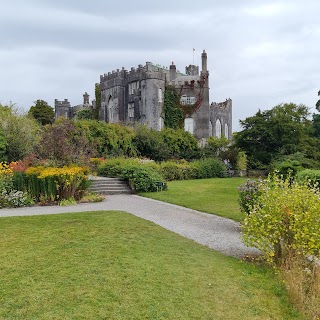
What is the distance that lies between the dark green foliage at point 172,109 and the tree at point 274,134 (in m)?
11.8

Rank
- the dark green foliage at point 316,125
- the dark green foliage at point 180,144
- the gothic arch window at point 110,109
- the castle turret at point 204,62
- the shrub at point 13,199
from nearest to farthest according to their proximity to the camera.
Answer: the shrub at point 13,199 < the dark green foliage at point 180,144 < the castle turret at point 204,62 < the dark green foliage at point 316,125 < the gothic arch window at point 110,109

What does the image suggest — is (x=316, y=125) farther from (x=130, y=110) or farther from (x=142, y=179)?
(x=142, y=179)

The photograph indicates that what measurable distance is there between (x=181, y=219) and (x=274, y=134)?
1751 centimetres

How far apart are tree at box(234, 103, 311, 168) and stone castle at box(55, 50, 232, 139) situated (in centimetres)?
1160

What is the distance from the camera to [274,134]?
25.1 metres

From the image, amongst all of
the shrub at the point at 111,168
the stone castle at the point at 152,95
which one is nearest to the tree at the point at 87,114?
the stone castle at the point at 152,95

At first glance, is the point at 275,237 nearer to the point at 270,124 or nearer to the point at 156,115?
the point at 270,124

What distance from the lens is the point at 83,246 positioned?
20.2 ft

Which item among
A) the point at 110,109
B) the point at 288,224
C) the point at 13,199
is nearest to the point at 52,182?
the point at 13,199

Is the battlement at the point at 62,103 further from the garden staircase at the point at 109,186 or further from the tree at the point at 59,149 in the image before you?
the tree at the point at 59,149

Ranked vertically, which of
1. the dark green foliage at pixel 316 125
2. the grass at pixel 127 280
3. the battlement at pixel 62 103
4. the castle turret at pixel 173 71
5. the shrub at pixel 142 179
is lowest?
the grass at pixel 127 280

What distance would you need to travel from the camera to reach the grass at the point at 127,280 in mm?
4117

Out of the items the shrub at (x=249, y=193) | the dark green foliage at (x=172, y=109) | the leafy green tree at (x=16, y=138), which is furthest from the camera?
the dark green foliage at (x=172, y=109)

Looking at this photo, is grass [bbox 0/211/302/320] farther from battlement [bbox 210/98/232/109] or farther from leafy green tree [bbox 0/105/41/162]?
battlement [bbox 210/98/232/109]
